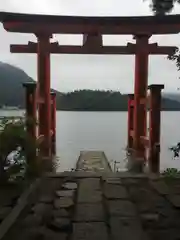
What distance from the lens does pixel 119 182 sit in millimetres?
4223

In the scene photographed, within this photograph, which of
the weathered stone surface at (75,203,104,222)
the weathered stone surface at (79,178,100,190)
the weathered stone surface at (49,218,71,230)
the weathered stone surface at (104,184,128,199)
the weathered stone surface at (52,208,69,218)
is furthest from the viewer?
the weathered stone surface at (79,178,100,190)

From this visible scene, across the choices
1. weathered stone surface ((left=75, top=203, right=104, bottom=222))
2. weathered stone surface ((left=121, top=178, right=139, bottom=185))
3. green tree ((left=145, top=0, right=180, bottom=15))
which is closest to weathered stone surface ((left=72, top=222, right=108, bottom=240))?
weathered stone surface ((left=75, top=203, right=104, bottom=222))

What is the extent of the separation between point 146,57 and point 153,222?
390 centimetres

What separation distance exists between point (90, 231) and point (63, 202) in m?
0.84

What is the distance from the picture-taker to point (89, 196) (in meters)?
3.51

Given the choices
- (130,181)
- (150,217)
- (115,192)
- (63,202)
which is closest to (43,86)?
(130,181)

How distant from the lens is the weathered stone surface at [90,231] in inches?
92.7

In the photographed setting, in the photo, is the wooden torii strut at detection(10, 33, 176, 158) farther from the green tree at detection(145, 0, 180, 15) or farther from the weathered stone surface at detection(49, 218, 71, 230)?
the weathered stone surface at detection(49, 218, 71, 230)

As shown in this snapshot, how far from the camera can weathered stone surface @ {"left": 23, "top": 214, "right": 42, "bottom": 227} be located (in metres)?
2.60

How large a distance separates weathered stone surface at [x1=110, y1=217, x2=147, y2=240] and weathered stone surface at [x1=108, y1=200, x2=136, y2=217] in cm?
14

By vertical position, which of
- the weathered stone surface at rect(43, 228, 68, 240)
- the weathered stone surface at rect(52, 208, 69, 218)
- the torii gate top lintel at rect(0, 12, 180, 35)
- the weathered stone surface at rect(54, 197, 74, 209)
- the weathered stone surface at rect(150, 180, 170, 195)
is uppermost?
the torii gate top lintel at rect(0, 12, 180, 35)

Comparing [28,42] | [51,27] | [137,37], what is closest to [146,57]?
[137,37]

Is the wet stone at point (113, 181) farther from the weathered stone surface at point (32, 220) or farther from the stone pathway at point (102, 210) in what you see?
the weathered stone surface at point (32, 220)

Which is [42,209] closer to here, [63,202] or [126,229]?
[63,202]
